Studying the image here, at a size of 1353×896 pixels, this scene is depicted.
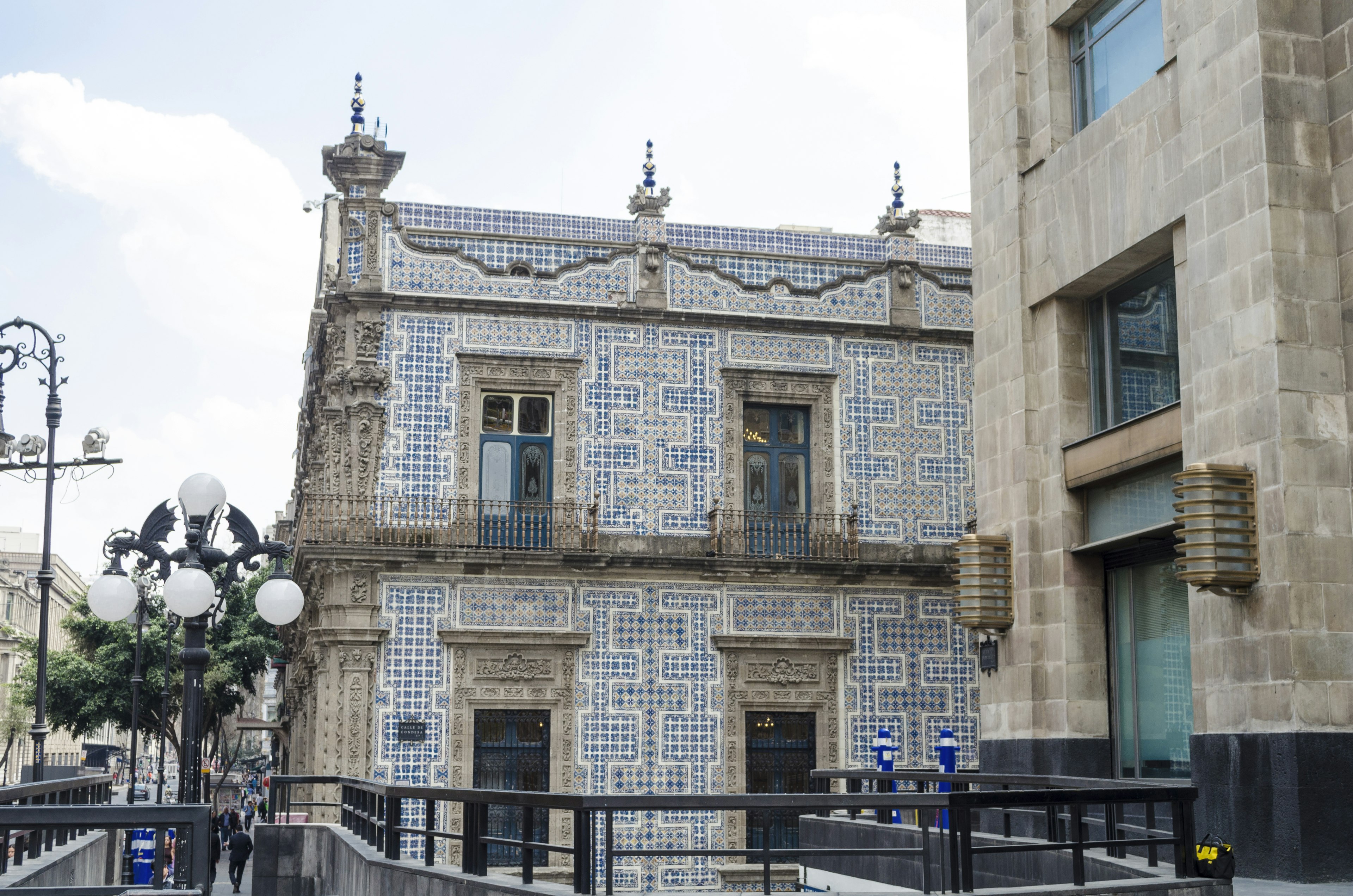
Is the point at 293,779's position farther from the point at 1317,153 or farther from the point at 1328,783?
the point at 1317,153

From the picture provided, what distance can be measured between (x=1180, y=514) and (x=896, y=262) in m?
13.9

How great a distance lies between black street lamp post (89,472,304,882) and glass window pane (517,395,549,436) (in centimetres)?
1059

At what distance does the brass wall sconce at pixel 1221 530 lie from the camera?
1215 centimetres

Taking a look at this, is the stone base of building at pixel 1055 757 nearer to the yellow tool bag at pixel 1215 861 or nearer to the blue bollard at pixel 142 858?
the yellow tool bag at pixel 1215 861

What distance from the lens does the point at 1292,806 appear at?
1153 cm

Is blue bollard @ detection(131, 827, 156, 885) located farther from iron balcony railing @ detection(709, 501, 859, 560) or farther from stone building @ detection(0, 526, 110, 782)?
stone building @ detection(0, 526, 110, 782)

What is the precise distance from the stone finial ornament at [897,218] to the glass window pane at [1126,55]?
10092 millimetres

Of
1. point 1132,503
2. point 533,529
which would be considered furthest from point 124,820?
point 533,529

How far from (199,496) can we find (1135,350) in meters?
9.15

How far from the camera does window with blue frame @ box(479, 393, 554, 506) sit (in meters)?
24.2

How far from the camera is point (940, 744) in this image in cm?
1934

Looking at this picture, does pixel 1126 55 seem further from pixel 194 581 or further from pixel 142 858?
pixel 142 858

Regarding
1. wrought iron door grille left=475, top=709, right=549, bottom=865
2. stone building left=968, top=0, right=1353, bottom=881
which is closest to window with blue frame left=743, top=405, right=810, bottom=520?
wrought iron door grille left=475, top=709, right=549, bottom=865

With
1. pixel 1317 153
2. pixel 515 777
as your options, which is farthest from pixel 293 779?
pixel 1317 153
